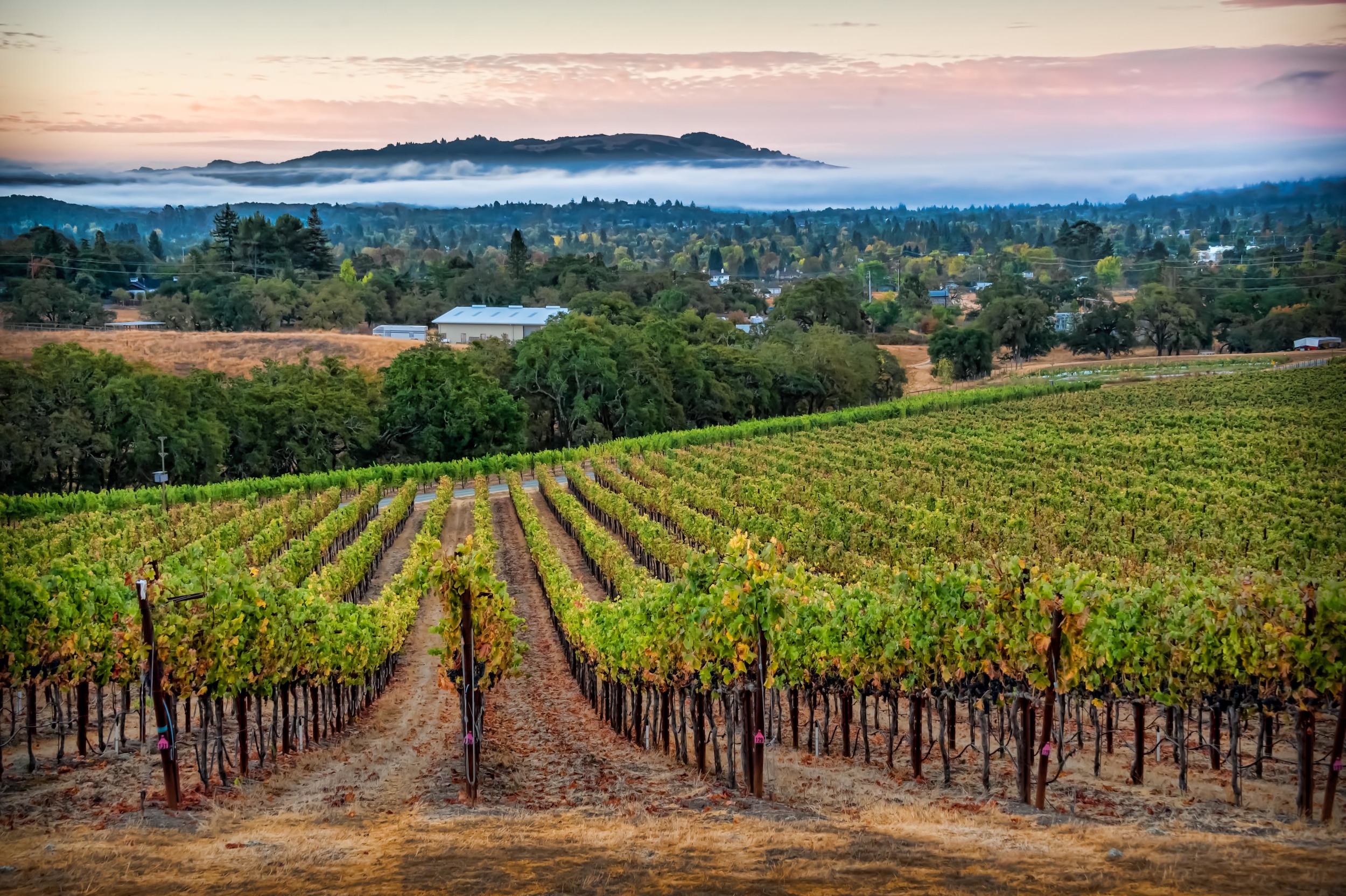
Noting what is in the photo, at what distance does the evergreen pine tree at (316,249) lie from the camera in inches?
5074

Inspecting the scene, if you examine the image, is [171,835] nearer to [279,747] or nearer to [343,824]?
[343,824]

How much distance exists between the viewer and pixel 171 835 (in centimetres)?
1327

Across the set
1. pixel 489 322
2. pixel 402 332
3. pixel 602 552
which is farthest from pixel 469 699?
pixel 402 332

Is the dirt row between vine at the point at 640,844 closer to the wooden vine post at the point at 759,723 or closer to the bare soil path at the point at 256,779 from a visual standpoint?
the bare soil path at the point at 256,779

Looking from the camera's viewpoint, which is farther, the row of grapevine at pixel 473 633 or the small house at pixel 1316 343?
the small house at pixel 1316 343

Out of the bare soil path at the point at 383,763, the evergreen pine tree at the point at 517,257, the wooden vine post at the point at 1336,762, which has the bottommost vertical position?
the bare soil path at the point at 383,763

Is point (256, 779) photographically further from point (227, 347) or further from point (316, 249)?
point (316, 249)

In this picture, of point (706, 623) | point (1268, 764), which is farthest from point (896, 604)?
point (1268, 764)

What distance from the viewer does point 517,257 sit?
13675cm

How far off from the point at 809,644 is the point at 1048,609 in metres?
4.59

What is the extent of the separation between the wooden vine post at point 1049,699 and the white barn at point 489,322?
9010 centimetres

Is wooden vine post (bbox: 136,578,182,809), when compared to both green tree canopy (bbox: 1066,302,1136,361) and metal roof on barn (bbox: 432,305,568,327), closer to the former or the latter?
metal roof on barn (bbox: 432,305,568,327)

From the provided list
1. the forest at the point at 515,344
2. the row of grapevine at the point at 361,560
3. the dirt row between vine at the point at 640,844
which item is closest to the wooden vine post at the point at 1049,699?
the dirt row between vine at the point at 640,844

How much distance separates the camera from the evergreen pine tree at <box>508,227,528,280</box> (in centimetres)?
13350
